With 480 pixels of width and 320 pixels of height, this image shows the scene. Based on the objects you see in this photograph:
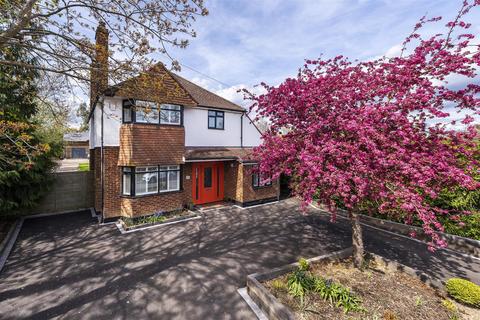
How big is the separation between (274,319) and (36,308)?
4775mm

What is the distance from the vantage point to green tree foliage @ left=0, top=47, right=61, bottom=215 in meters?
6.51

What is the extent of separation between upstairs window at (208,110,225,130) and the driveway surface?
5386mm

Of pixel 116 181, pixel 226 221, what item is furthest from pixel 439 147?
pixel 116 181

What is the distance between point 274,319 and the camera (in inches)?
160

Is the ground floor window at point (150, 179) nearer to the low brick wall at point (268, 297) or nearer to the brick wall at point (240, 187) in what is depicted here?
the brick wall at point (240, 187)

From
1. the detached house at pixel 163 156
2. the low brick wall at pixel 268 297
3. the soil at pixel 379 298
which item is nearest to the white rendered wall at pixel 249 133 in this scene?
the detached house at pixel 163 156

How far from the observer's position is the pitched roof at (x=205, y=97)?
41.7 feet

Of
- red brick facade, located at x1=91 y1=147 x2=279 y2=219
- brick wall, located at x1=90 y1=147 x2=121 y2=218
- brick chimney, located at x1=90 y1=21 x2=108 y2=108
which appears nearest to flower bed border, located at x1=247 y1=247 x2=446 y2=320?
red brick facade, located at x1=91 y1=147 x2=279 y2=219

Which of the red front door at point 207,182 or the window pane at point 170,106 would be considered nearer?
the window pane at point 170,106

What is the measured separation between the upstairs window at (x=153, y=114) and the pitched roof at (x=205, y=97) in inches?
72.2

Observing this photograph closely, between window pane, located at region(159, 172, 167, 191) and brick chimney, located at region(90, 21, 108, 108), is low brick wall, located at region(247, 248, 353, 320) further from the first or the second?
window pane, located at region(159, 172, 167, 191)

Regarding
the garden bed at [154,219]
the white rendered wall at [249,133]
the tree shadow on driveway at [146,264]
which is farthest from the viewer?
the white rendered wall at [249,133]

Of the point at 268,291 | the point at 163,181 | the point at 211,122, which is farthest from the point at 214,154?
the point at 268,291

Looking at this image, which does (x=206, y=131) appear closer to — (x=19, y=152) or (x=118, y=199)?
(x=118, y=199)
